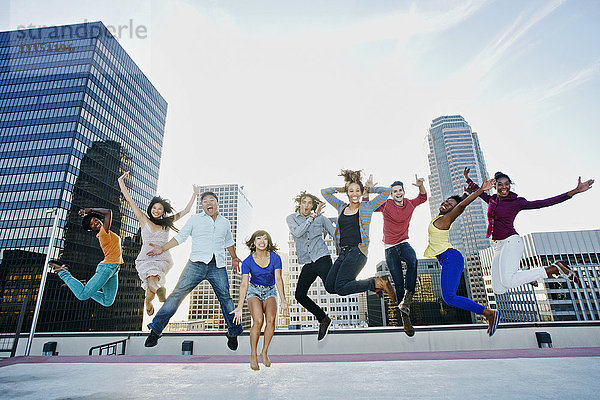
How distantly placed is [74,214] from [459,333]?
269 ft

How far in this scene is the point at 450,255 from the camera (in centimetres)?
767

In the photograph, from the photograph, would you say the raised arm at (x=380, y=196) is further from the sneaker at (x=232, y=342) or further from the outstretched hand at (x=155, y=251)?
the outstretched hand at (x=155, y=251)

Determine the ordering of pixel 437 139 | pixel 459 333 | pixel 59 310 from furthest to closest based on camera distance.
Answer: 1. pixel 437 139
2. pixel 59 310
3. pixel 459 333

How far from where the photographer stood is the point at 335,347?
788 centimetres

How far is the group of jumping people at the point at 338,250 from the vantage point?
729 cm

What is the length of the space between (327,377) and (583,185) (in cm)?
760

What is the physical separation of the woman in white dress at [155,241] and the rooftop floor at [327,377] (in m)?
1.72

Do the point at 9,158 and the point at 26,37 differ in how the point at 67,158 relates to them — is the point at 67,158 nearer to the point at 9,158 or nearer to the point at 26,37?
the point at 9,158

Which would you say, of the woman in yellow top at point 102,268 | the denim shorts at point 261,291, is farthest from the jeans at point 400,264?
the woman in yellow top at point 102,268

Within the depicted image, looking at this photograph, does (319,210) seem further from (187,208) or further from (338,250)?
(187,208)

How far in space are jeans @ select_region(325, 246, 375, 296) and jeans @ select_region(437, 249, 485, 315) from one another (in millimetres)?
1968

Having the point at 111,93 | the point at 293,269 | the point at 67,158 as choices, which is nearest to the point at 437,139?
the point at 293,269

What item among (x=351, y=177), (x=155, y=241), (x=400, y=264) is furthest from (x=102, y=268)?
(x=400, y=264)

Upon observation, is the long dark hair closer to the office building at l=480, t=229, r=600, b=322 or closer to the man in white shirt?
the man in white shirt
